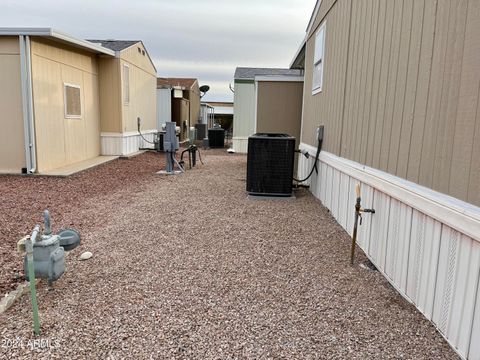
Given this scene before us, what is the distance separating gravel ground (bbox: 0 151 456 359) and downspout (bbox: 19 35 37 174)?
3.26 metres

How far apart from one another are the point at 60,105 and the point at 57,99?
172mm

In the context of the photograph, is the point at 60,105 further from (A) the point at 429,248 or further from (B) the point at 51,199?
(A) the point at 429,248

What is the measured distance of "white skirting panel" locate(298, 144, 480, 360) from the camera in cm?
200

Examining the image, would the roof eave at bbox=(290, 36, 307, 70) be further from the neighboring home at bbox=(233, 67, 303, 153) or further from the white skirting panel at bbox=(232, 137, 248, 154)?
the white skirting panel at bbox=(232, 137, 248, 154)

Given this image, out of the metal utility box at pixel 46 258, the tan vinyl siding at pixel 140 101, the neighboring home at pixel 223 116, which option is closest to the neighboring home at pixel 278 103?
the tan vinyl siding at pixel 140 101

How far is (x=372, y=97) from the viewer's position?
3660 mm

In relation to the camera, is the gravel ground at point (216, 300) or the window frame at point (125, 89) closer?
the gravel ground at point (216, 300)

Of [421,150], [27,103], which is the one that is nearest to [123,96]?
[27,103]

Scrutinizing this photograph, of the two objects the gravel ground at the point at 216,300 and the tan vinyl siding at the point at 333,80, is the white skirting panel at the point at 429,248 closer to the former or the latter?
the gravel ground at the point at 216,300

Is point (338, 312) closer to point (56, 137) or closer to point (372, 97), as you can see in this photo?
point (372, 97)

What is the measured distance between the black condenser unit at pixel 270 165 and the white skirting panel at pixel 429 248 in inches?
86.0

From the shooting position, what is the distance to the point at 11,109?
7410 mm

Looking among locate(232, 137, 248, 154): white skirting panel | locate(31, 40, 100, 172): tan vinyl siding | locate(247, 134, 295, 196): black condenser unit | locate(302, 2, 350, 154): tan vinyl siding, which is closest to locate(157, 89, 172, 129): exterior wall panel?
locate(232, 137, 248, 154): white skirting panel

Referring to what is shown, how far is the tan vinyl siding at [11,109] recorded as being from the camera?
7.26m
